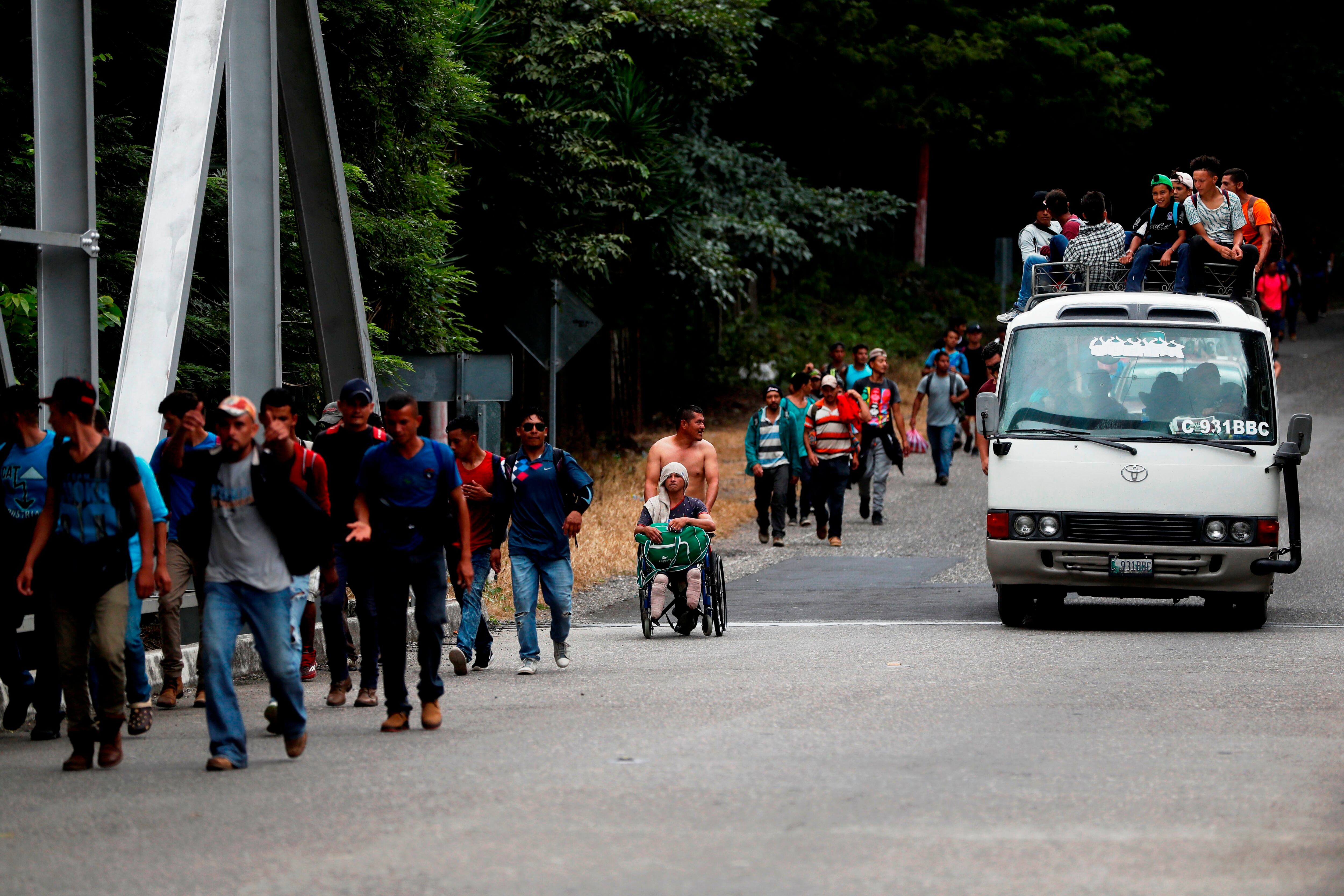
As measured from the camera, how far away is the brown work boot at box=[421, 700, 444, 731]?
8.11 m

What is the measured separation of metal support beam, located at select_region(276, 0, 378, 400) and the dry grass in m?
2.18

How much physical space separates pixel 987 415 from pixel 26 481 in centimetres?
681

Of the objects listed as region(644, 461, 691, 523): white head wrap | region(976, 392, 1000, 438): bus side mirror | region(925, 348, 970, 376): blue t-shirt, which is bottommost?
region(644, 461, 691, 523): white head wrap

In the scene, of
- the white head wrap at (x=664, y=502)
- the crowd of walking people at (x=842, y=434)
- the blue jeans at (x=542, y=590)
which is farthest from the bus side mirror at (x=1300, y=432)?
the blue jeans at (x=542, y=590)

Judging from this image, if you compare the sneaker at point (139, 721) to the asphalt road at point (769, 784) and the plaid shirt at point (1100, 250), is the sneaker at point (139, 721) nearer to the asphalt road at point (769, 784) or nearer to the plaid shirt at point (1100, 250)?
the asphalt road at point (769, 784)

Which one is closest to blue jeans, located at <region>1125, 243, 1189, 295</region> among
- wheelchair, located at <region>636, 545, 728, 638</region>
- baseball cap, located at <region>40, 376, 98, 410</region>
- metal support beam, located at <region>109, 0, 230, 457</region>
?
wheelchair, located at <region>636, 545, 728, 638</region>

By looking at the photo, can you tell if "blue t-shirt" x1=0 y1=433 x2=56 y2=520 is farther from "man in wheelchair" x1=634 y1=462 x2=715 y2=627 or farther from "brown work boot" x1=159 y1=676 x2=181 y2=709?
"man in wheelchair" x1=634 y1=462 x2=715 y2=627

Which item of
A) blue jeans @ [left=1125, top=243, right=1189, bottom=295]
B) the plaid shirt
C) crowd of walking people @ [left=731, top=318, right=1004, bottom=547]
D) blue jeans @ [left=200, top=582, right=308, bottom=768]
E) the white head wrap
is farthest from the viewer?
crowd of walking people @ [left=731, top=318, right=1004, bottom=547]

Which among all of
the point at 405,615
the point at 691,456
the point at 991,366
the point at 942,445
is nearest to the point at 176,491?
the point at 405,615

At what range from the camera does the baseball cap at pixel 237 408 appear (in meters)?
7.36

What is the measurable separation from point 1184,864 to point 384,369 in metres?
12.0

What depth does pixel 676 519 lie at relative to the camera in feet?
39.4

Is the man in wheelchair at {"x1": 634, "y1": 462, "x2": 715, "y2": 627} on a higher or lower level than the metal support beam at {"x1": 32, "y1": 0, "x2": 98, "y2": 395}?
lower

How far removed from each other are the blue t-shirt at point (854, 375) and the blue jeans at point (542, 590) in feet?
32.1
